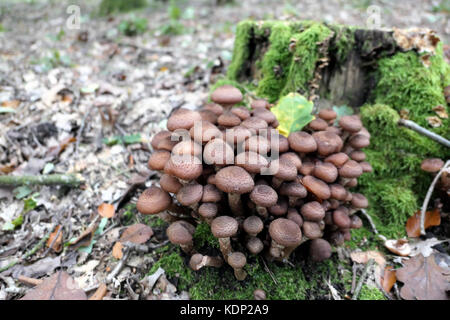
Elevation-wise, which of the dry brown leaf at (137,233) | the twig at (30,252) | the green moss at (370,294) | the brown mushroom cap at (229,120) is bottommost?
the green moss at (370,294)

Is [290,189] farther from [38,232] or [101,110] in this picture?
[101,110]

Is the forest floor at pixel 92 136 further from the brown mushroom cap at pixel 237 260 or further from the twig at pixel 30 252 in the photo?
the brown mushroom cap at pixel 237 260

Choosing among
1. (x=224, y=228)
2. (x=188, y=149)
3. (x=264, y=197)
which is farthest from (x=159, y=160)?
(x=264, y=197)

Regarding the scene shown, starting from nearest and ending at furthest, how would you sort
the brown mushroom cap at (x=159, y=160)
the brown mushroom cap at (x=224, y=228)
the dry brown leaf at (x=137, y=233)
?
1. the brown mushroom cap at (x=224, y=228)
2. the brown mushroom cap at (x=159, y=160)
3. the dry brown leaf at (x=137, y=233)

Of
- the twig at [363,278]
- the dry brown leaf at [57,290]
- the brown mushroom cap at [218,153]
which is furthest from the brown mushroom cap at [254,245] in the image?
the dry brown leaf at [57,290]

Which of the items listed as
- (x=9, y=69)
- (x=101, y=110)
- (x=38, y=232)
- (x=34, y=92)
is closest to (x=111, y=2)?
(x=9, y=69)
